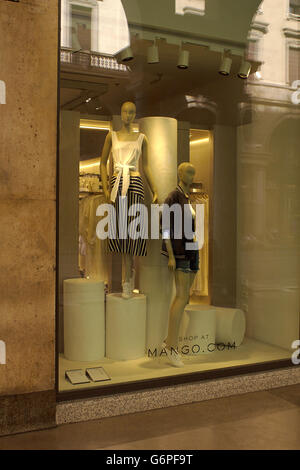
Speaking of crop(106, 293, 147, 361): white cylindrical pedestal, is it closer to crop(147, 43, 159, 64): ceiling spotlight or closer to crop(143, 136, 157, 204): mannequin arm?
crop(143, 136, 157, 204): mannequin arm

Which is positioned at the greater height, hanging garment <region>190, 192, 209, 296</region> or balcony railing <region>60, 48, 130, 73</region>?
balcony railing <region>60, 48, 130, 73</region>

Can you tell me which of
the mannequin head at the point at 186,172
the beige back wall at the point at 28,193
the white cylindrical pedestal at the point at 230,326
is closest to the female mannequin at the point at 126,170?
the mannequin head at the point at 186,172

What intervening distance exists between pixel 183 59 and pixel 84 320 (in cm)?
223

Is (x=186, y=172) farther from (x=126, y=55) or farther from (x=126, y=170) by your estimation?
(x=126, y=55)

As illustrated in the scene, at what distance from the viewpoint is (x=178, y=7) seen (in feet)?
14.6

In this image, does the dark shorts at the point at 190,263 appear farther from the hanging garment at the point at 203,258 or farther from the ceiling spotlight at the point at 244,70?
the ceiling spotlight at the point at 244,70

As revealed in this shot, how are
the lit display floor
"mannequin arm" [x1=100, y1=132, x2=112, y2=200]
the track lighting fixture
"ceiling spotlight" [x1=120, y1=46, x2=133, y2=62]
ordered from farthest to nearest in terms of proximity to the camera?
the track lighting fixture, "mannequin arm" [x1=100, y1=132, x2=112, y2=200], "ceiling spotlight" [x1=120, y1=46, x2=133, y2=62], the lit display floor

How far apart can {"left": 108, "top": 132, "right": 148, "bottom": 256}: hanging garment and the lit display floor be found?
86 cm

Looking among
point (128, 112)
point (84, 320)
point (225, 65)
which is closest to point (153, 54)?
point (128, 112)

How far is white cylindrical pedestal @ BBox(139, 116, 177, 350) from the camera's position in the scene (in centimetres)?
454

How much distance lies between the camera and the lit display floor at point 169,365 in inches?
158

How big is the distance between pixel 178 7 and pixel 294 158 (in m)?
1.75

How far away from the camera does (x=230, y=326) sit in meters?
4.92

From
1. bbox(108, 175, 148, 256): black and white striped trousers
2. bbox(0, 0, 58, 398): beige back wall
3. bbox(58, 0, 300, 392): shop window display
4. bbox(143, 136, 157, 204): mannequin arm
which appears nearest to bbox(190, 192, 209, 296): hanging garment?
bbox(58, 0, 300, 392): shop window display
